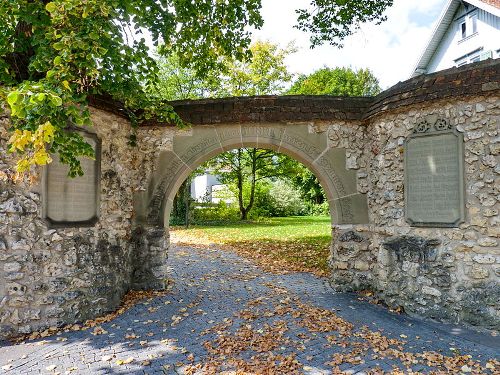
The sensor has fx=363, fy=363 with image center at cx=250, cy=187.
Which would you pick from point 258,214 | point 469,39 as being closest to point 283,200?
point 258,214

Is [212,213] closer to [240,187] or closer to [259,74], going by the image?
[240,187]

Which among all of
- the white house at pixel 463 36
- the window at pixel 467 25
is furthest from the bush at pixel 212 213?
the window at pixel 467 25

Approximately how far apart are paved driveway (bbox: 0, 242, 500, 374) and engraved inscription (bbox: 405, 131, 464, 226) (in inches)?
57.1

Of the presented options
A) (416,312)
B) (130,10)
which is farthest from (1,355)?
(416,312)

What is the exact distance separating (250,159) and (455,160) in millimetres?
17042

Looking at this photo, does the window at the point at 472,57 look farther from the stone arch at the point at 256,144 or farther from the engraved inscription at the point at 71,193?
the engraved inscription at the point at 71,193

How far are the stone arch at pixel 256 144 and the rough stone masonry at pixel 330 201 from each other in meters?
0.02

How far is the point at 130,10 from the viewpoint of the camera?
395 centimetres

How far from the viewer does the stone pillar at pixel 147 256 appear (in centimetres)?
630

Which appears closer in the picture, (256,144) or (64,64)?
(64,64)

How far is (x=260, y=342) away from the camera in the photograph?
412cm

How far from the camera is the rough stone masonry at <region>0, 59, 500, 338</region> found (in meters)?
4.55

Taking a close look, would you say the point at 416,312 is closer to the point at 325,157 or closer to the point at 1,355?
the point at 325,157

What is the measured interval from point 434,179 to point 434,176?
1.6 inches
